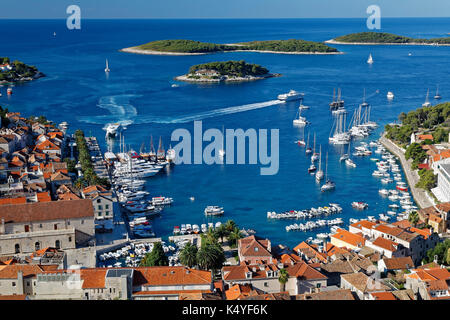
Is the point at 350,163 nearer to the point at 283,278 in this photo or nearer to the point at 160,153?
the point at 160,153

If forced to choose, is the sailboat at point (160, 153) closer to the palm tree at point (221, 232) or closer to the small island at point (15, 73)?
the palm tree at point (221, 232)

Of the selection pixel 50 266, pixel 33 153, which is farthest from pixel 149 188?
pixel 50 266

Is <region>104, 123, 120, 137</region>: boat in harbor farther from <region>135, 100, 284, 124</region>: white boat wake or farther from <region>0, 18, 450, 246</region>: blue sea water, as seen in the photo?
<region>135, 100, 284, 124</region>: white boat wake

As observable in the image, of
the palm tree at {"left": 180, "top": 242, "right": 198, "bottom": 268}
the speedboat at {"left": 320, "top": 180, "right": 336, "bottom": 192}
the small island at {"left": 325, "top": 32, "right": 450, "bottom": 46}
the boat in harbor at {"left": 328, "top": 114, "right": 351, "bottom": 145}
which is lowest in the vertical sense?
the speedboat at {"left": 320, "top": 180, "right": 336, "bottom": 192}

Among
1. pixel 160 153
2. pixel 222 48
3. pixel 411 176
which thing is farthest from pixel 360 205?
pixel 222 48

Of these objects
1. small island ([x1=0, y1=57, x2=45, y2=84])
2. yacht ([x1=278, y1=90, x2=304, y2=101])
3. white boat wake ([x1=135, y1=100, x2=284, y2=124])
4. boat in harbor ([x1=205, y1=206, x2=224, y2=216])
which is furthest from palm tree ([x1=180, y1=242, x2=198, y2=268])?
small island ([x1=0, y1=57, x2=45, y2=84])

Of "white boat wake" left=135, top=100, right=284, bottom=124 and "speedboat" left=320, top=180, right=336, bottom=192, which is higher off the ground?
"white boat wake" left=135, top=100, right=284, bottom=124
